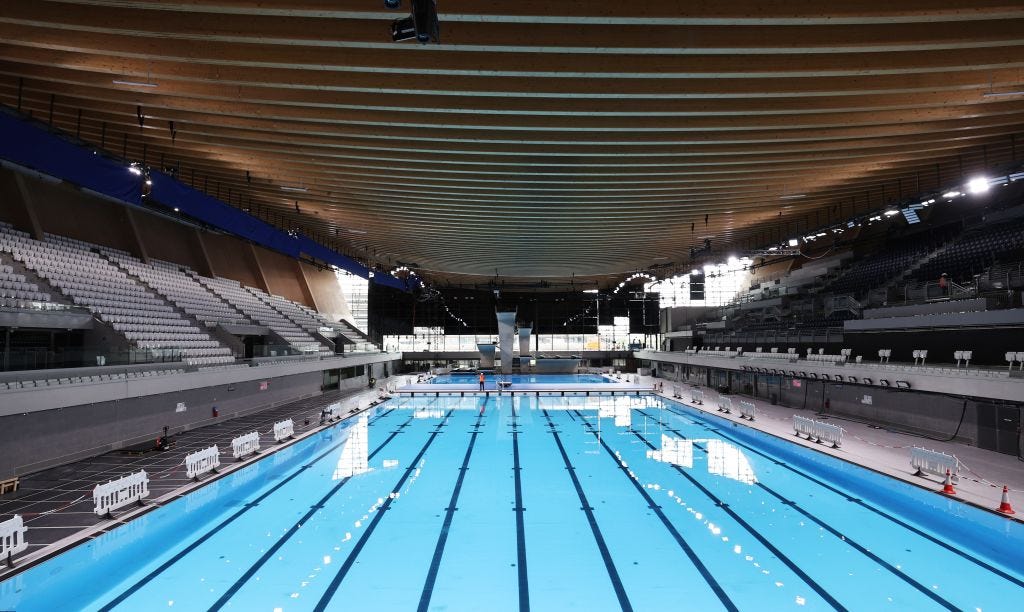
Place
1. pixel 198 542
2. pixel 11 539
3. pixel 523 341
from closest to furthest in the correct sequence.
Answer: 1. pixel 11 539
2. pixel 198 542
3. pixel 523 341

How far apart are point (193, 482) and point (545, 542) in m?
6.08

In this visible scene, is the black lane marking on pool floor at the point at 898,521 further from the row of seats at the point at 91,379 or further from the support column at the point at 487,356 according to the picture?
the support column at the point at 487,356

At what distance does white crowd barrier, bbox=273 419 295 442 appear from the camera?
12062mm

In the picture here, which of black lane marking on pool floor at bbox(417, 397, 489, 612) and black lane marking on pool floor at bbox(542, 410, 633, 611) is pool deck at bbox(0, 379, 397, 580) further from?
black lane marking on pool floor at bbox(542, 410, 633, 611)

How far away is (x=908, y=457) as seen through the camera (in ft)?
33.1

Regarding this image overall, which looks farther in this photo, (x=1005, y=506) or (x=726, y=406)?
(x=726, y=406)

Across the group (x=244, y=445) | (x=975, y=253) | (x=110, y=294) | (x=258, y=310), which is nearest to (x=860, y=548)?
(x=244, y=445)

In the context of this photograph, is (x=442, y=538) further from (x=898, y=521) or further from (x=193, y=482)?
(x=898, y=521)

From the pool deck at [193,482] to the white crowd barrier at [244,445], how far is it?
0.74 feet

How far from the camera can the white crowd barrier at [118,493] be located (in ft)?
22.6

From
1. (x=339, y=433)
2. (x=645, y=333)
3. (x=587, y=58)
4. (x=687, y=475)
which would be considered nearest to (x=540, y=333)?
(x=645, y=333)

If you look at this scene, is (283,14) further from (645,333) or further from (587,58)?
(645,333)

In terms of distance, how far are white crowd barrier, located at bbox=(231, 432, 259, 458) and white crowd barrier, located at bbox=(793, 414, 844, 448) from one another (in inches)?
490


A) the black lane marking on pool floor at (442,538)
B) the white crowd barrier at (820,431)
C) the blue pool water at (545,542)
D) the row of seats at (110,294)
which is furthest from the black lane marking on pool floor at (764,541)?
the row of seats at (110,294)
